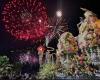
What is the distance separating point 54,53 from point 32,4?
2.96 m

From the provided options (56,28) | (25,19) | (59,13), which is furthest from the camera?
(59,13)

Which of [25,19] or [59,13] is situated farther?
[59,13]

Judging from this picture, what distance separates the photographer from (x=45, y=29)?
15734mm

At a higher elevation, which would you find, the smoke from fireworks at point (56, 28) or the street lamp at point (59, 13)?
the street lamp at point (59, 13)

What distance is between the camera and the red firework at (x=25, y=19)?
51.8ft

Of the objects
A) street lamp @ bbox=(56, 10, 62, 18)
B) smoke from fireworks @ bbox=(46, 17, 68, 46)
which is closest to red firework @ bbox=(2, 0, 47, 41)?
smoke from fireworks @ bbox=(46, 17, 68, 46)

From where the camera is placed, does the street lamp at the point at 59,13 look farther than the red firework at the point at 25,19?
Yes

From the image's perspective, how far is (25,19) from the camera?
52.6ft

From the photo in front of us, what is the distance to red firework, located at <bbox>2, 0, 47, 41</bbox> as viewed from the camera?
1580 centimetres

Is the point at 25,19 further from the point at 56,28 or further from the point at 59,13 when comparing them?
the point at 59,13

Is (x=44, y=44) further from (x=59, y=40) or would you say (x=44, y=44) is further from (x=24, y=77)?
(x=24, y=77)

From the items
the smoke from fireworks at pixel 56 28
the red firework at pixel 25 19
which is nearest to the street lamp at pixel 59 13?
the smoke from fireworks at pixel 56 28

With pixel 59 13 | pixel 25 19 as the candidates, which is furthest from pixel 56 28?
pixel 25 19

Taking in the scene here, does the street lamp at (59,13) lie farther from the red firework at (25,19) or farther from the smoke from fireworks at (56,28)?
the red firework at (25,19)
